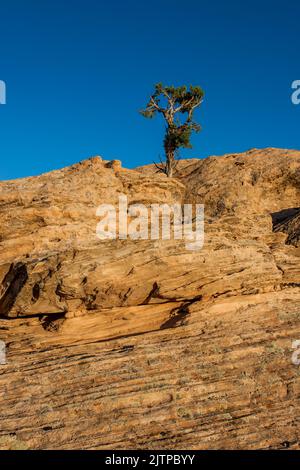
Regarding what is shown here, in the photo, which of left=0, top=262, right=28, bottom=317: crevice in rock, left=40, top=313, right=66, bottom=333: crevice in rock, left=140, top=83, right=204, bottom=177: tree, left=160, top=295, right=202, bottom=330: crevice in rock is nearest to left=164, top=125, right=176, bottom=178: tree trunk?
left=140, top=83, right=204, bottom=177: tree

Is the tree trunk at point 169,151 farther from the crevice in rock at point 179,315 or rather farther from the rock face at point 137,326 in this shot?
the crevice in rock at point 179,315

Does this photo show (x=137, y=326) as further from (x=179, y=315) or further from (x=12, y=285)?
(x=12, y=285)

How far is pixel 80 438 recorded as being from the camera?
12.9 m

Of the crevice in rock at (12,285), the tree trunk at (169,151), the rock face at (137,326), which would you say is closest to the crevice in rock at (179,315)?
the rock face at (137,326)

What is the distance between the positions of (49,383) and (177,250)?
8.52 metres

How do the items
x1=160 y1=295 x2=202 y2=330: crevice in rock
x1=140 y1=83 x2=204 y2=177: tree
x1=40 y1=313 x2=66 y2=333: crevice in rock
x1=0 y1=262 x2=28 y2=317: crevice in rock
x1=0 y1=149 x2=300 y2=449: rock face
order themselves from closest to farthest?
x1=0 y1=149 x2=300 y2=449: rock face < x1=160 y1=295 x2=202 y2=330: crevice in rock < x1=40 y1=313 x2=66 y2=333: crevice in rock < x1=0 y1=262 x2=28 y2=317: crevice in rock < x1=140 y1=83 x2=204 y2=177: tree

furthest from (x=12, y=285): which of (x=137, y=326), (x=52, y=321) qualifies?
(x=137, y=326)

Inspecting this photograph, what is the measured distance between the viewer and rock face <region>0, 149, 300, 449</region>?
13188 mm

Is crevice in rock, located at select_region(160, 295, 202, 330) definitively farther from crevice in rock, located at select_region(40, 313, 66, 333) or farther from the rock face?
crevice in rock, located at select_region(40, 313, 66, 333)

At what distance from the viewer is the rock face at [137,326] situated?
1319 cm

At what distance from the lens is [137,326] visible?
19141mm

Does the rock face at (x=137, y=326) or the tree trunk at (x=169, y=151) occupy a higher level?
the tree trunk at (x=169, y=151)

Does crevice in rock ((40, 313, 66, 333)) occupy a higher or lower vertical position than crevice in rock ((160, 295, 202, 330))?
lower

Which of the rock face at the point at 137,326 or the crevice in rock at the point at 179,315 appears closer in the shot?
the rock face at the point at 137,326
